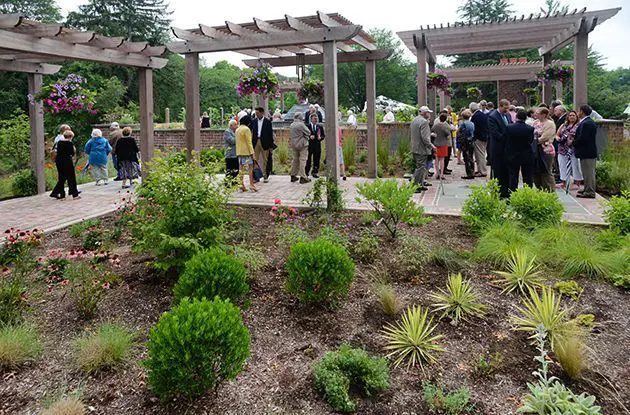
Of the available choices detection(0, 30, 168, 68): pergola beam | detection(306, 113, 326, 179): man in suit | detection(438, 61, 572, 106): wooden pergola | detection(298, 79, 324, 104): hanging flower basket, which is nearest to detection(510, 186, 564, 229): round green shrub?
detection(306, 113, 326, 179): man in suit

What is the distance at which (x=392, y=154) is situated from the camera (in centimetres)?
1370

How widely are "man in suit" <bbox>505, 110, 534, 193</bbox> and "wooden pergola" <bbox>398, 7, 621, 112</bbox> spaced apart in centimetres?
411

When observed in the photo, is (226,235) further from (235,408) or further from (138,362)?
(235,408)

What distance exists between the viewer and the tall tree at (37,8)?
38688 millimetres

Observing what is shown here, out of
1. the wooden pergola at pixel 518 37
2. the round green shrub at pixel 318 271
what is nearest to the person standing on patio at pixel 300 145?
the wooden pergola at pixel 518 37

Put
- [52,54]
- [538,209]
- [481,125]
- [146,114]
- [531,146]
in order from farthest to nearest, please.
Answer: [481,125], [146,114], [52,54], [531,146], [538,209]

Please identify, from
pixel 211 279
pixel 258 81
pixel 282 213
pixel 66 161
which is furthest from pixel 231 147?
pixel 211 279

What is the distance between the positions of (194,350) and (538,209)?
4786mm

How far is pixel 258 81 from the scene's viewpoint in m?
9.95

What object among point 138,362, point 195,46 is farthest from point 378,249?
point 195,46

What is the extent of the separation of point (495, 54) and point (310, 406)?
38.8m

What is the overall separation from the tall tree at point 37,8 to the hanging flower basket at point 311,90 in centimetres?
3563

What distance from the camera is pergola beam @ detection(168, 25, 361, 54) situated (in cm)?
823

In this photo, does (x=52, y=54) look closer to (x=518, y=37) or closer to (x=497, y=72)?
(x=518, y=37)
